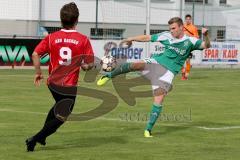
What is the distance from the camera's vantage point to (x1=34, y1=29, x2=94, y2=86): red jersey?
10.8 metres

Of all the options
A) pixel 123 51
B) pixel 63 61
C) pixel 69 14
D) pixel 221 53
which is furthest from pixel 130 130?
pixel 221 53

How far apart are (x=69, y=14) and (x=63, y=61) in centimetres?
72

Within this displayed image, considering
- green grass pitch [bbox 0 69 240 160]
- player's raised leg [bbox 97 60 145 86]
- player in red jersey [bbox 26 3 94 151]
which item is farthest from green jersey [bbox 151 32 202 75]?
player in red jersey [bbox 26 3 94 151]

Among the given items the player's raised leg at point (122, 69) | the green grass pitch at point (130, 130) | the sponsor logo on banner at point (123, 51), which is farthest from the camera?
the sponsor logo on banner at point (123, 51)

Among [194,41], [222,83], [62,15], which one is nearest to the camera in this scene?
[62,15]

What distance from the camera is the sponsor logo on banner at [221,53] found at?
43000mm

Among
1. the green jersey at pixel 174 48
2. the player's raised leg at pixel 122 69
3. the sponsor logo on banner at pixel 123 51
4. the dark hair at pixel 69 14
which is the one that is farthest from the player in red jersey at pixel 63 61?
the sponsor logo on banner at pixel 123 51

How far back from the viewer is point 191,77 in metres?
31.9

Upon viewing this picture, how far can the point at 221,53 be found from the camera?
143ft

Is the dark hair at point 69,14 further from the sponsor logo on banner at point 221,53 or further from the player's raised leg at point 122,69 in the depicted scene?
the sponsor logo on banner at point 221,53

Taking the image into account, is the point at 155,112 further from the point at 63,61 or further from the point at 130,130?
the point at 63,61

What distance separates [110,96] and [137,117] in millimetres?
5133

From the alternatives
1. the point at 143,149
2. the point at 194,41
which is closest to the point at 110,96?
the point at 194,41

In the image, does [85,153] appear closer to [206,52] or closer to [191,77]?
[191,77]
